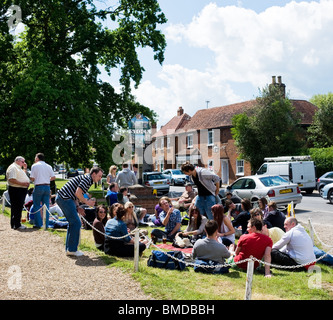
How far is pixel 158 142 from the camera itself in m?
58.5

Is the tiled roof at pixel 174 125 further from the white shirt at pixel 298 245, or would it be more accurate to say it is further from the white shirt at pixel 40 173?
the white shirt at pixel 298 245

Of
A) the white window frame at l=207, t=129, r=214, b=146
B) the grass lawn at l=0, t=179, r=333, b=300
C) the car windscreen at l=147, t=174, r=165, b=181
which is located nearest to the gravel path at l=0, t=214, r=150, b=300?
the grass lawn at l=0, t=179, r=333, b=300

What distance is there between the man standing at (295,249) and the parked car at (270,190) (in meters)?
8.19

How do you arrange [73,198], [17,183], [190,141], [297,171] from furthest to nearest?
[190,141] < [297,171] < [17,183] < [73,198]

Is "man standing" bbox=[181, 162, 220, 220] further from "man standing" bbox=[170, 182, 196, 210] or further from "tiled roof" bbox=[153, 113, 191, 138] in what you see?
"tiled roof" bbox=[153, 113, 191, 138]

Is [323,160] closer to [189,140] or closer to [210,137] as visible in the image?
[210,137]

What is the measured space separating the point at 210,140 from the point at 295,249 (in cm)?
3829

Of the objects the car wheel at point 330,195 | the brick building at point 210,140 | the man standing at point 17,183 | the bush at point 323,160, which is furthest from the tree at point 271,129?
the man standing at point 17,183

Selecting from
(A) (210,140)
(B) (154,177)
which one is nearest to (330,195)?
(B) (154,177)

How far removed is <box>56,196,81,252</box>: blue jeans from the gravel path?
300 millimetres

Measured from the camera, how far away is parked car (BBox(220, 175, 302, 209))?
15.6 m

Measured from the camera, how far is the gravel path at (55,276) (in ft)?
18.2

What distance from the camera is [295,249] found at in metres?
7.26

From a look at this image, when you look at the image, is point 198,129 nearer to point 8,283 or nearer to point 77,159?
point 77,159
